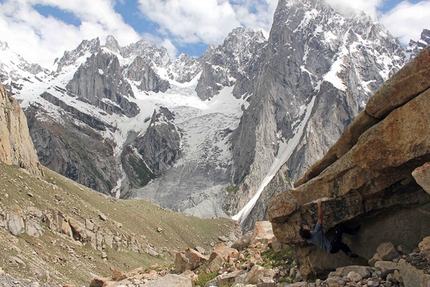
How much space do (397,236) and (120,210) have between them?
3814 inches

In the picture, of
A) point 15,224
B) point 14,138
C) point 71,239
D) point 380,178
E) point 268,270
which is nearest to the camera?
point 380,178

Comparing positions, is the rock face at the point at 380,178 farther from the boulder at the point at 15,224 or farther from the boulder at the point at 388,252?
the boulder at the point at 15,224

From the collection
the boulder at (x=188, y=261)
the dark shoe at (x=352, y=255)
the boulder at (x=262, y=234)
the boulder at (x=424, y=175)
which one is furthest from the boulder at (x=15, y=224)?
the boulder at (x=424, y=175)

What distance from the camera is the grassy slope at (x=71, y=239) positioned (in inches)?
1657

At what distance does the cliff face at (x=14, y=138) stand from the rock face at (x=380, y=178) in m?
74.5

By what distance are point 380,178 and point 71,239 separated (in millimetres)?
60962

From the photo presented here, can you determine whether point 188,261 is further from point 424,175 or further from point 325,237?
point 424,175

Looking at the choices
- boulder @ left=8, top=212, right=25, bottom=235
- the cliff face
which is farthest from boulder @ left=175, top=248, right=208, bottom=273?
the cliff face

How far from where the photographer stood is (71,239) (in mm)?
62844

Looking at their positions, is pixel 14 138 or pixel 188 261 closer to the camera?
pixel 188 261

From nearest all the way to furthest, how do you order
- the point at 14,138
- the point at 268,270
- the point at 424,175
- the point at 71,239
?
the point at 424,175 < the point at 268,270 < the point at 71,239 < the point at 14,138

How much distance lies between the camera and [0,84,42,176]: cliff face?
247 ft

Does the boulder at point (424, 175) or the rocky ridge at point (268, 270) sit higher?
the boulder at point (424, 175)

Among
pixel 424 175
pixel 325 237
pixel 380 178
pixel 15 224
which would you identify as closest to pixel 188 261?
pixel 325 237
